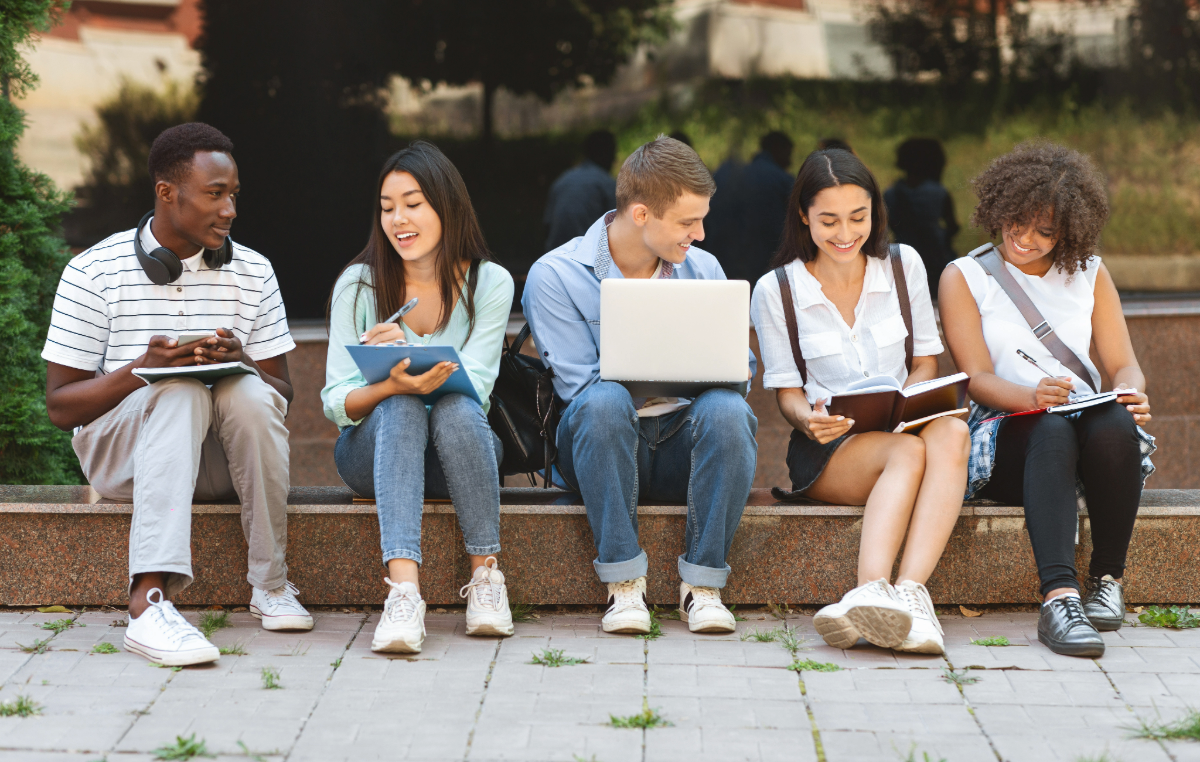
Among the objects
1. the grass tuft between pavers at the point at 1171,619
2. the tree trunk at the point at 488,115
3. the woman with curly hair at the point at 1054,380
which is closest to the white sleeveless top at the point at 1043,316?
the woman with curly hair at the point at 1054,380

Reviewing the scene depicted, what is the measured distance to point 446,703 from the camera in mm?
2932

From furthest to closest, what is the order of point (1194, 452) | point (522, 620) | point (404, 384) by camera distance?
point (1194, 452) < point (522, 620) < point (404, 384)

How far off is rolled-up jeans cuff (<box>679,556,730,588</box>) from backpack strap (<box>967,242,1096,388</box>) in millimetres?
1262

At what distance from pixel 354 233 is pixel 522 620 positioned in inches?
124

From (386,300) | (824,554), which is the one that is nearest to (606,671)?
(824,554)

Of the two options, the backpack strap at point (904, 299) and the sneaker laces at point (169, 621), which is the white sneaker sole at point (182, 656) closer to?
the sneaker laces at point (169, 621)

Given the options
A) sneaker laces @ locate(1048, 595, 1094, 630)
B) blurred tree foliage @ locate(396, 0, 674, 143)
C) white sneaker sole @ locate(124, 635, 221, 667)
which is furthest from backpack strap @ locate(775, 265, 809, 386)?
blurred tree foliage @ locate(396, 0, 674, 143)

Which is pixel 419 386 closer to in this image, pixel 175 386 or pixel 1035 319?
→ pixel 175 386

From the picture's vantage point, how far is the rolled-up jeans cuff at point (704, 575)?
3.54 metres

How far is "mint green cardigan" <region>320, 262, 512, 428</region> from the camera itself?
3609 millimetres

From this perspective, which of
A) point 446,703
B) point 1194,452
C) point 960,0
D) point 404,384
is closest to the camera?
point 446,703

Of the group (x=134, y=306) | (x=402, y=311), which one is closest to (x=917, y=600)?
(x=402, y=311)

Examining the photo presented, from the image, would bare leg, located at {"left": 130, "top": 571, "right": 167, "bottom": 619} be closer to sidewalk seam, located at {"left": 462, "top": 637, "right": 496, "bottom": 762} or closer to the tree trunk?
sidewalk seam, located at {"left": 462, "top": 637, "right": 496, "bottom": 762}

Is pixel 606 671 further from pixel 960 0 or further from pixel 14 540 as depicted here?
pixel 960 0
